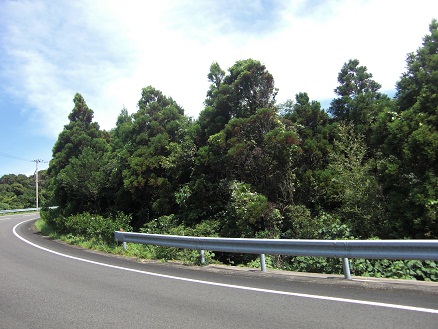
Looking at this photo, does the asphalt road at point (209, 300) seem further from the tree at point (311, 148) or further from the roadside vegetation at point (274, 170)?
the tree at point (311, 148)

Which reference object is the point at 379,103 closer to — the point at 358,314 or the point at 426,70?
the point at 426,70

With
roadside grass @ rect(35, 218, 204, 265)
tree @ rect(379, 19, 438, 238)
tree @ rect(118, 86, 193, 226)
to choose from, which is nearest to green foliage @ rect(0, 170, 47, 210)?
tree @ rect(118, 86, 193, 226)

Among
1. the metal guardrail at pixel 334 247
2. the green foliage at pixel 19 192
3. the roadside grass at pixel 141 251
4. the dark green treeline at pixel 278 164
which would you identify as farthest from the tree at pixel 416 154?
the green foliage at pixel 19 192

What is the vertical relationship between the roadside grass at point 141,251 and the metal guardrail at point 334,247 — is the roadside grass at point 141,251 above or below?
below

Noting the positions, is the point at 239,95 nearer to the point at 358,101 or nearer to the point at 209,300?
the point at 358,101

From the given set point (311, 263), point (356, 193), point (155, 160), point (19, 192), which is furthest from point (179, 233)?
point (19, 192)

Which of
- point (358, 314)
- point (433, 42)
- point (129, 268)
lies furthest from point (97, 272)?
point (433, 42)

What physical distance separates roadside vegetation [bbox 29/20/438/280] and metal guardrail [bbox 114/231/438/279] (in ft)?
5.12

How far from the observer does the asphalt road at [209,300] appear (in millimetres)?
4516

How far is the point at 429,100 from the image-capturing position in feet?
36.2

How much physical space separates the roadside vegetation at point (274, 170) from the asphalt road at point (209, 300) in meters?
2.06

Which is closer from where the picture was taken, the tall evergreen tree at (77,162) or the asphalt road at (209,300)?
the asphalt road at (209,300)

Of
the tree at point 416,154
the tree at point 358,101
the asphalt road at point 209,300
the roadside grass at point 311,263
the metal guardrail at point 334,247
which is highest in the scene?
the tree at point 358,101

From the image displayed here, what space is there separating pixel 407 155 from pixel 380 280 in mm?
5784
